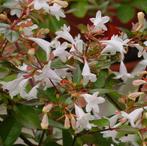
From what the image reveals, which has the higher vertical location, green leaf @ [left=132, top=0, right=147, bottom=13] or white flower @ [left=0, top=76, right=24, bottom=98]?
white flower @ [left=0, top=76, right=24, bottom=98]

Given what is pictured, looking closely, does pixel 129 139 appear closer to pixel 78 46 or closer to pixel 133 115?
pixel 133 115

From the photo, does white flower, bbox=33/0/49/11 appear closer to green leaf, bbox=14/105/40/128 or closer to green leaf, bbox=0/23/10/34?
green leaf, bbox=0/23/10/34

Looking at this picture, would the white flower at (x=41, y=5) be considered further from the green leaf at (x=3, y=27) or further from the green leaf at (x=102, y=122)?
the green leaf at (x=102, y=122)

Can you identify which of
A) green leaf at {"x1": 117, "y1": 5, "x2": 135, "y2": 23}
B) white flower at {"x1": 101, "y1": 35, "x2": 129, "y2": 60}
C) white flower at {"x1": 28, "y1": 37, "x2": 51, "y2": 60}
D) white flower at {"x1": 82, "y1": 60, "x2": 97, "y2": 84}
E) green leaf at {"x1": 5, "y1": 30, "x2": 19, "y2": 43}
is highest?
green leaf at {"x1": 5, "y1": 30, "x2": 19, "y2": 43}

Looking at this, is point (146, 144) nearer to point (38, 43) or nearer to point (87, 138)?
point (87, 138)

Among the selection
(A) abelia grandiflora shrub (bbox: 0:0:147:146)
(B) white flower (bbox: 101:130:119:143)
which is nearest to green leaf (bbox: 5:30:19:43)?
(A) abelia grandiflora shrub (bbox: 0:0:147:146)

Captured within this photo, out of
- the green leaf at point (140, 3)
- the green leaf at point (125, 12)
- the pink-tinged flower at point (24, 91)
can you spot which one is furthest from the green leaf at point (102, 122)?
the green leaf at point (125, 12)

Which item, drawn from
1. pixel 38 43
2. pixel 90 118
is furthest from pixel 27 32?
pixel 90 118
